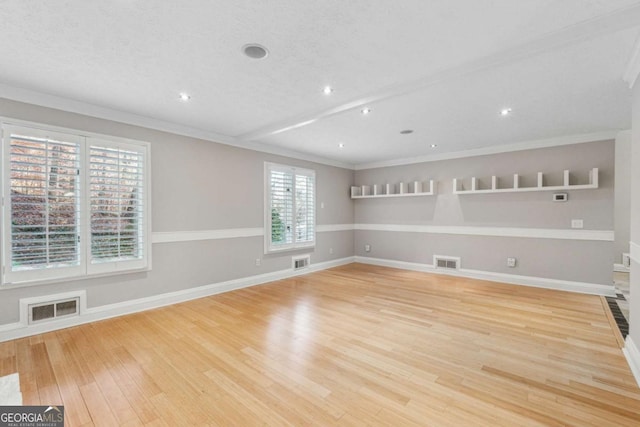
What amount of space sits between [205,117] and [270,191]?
1.93 meters

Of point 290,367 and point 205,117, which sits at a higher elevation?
point 205,117

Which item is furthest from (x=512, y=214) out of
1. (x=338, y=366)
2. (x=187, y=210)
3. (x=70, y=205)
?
(x=70, y=205)

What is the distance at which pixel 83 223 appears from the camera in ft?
11.1

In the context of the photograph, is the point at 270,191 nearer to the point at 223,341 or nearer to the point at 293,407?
the point at 223,341

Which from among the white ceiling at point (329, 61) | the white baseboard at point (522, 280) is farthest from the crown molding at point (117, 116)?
the white baseboard at point (522, 280)

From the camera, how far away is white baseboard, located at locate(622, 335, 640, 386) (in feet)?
7.43

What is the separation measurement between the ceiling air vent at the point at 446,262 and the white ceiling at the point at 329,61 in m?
2.88

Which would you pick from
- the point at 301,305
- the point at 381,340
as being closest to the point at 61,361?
the point at 301,305

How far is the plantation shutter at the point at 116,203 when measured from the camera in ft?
11.5

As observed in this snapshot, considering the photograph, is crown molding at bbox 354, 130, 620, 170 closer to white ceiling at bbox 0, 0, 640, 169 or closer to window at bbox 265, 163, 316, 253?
white ceiling at bbox 0, 0, 640, 169

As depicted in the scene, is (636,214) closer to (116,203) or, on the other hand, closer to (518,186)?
(518,186)

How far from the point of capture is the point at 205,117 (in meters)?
3.94

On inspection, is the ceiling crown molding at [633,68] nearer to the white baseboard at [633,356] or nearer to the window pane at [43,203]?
the white baseboard at [633,356]

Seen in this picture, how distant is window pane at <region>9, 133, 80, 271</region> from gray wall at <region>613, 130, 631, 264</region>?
7.75m
